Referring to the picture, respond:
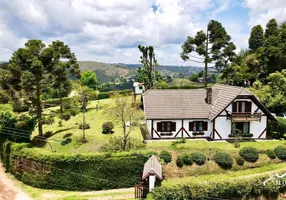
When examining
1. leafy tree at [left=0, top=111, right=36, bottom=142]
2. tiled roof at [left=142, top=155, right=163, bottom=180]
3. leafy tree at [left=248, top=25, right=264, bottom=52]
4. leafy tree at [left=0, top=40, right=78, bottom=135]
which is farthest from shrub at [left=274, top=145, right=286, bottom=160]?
leafy tree at [left=248, top=25, right=264, bottom=52]

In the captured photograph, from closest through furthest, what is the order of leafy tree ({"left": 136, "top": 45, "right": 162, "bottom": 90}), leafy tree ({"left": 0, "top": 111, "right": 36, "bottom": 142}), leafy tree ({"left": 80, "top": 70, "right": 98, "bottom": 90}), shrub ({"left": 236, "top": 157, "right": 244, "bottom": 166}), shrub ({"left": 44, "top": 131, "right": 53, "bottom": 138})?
shrub ({"left": 236, "top": 157, "right": 244, "bottom": 166}) → leafy tree ({"left": 0, "top": 111, "right": 36, "bottom": 142}) → shrub ({"left": 44, "top": 131, "right": 53, "bottom": 138}) → leafy tree ({"left": 136, "top": 45, "right": 162, "bottom": 90}) → leafy tree ({"left": 80, "top": 70, "right": 98, "bottom": 90})

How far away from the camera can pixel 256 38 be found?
65.2m

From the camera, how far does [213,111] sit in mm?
32375

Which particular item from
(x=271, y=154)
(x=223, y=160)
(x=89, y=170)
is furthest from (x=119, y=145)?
(x=271, y=154)

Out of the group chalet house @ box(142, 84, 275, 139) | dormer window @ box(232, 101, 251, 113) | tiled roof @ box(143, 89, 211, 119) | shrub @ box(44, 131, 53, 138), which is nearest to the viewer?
chalet house @ box(142, 84, 275, 139)

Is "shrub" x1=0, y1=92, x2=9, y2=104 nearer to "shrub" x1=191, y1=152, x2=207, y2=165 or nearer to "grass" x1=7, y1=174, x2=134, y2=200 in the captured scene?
"grass" x1=7, y1=174, x2=134, y2=200

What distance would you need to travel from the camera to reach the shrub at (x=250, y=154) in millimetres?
26328

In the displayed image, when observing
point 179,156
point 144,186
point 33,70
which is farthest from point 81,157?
point 33,70

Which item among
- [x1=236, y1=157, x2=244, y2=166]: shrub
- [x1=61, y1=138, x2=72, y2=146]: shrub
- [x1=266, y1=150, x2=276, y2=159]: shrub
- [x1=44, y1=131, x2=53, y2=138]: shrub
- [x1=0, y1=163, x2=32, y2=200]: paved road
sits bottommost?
[x1=0, y1=163, x2=32, y2=200]: paved road

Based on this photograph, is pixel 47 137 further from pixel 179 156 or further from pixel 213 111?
pixel 213 111

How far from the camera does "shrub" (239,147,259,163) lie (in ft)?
86.4

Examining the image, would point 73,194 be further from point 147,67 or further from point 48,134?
point 147,67

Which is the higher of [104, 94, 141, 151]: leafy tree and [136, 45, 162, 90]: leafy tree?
[136, 45, 162, 90]: leafy tree

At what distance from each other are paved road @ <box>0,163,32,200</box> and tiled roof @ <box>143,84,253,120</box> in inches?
607
